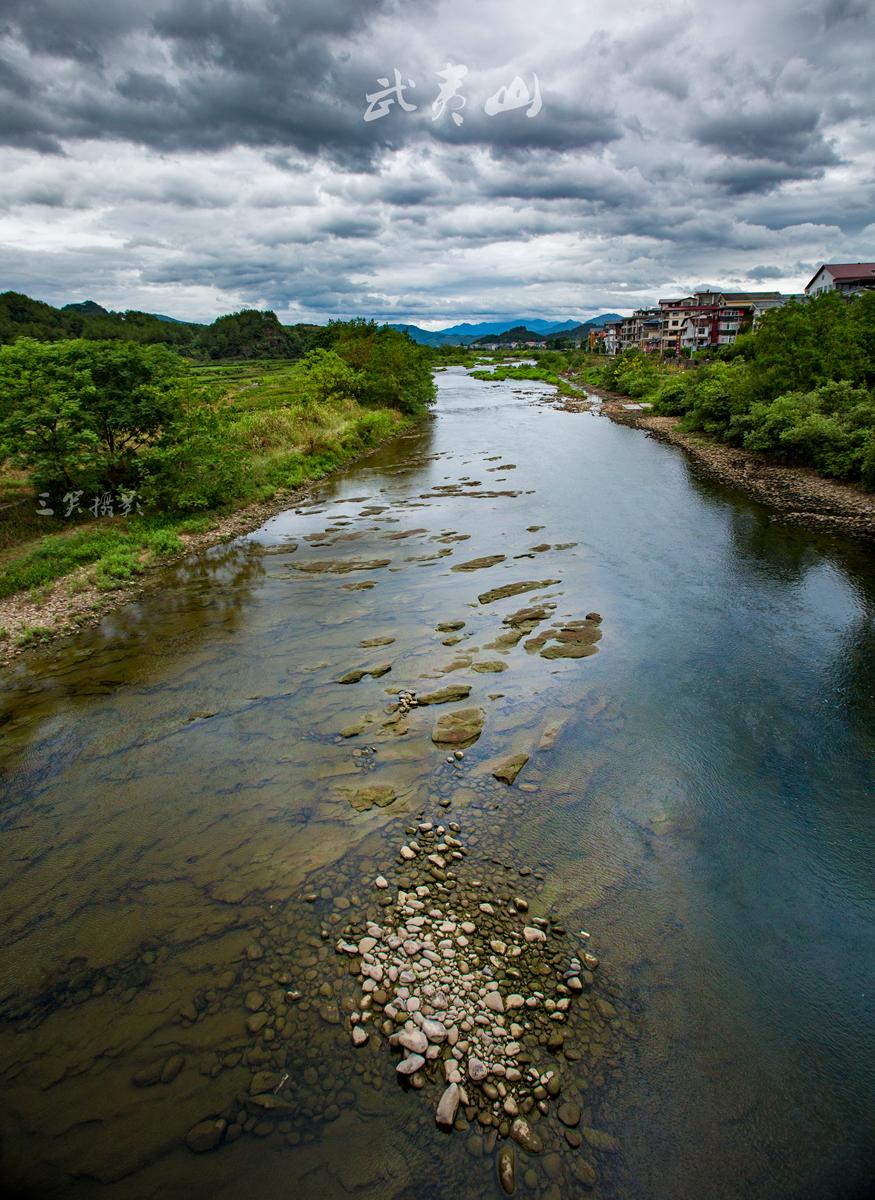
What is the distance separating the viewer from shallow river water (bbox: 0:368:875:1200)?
5.54 meters

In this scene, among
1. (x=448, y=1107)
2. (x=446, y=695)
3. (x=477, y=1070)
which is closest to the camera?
(x=448, y=1107)

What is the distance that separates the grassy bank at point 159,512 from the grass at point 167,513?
0.03 meters

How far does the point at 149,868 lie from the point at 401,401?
183ft

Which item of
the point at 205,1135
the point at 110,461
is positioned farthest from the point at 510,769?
the point at 110,461

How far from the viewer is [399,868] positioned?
8.25m

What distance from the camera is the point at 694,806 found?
9.59m

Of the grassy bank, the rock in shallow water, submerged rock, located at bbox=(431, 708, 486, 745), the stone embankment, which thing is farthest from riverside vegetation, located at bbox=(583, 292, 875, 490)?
the rock in shallow water

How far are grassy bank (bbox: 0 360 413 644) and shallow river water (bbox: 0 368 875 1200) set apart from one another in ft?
9.40

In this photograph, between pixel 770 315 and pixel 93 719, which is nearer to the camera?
pixel 93 719

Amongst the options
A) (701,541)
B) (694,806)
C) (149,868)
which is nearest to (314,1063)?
(149,868)

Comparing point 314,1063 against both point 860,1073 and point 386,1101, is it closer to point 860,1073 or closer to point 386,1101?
point 386,1101

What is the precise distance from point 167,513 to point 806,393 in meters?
35.3

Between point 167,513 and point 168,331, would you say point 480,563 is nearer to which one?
point 167,513

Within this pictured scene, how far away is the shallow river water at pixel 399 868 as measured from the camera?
18.2ft
